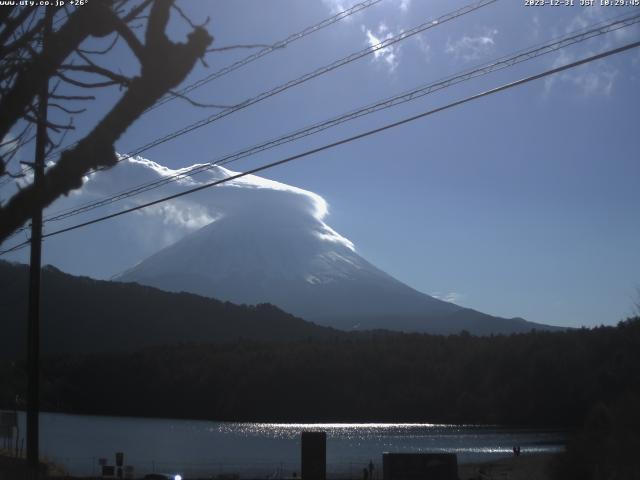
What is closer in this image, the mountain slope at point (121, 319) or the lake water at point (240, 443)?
the lake water at point (240, 443)

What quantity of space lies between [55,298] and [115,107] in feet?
436

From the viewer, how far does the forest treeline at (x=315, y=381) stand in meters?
105

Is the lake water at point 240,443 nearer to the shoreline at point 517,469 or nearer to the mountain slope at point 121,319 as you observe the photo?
the shoreline at point 517,469

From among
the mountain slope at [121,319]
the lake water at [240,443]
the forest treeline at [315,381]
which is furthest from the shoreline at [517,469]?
the mountain slope at [121,319]

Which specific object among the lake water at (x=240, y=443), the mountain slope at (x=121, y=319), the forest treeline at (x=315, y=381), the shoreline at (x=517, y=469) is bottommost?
the lake water at (x=240, y=443)

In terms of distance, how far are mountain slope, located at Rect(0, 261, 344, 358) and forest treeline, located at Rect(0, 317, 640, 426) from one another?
942 centimetres

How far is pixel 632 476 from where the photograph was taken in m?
27.7

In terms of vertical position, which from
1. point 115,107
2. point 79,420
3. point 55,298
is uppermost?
point 55,298

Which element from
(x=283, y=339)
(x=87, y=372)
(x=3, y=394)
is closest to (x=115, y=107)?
(x=3, y=394)

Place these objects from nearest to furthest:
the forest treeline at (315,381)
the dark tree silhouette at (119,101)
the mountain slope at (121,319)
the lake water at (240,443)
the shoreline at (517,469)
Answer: the dark tree silhouette at (119,101)
the shoreline at (517,469)
the lake water at (240,443)
the forest treeline at (315,381)
the mountain slope at (121,319)

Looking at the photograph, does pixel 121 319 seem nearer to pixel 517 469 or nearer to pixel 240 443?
pixel 240 443

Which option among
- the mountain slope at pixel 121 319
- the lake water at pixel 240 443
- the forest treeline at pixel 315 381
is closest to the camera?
the lake water at pixel 240 443

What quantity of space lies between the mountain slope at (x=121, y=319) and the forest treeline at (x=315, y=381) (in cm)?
942

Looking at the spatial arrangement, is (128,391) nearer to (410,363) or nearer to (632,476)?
(410,363)
